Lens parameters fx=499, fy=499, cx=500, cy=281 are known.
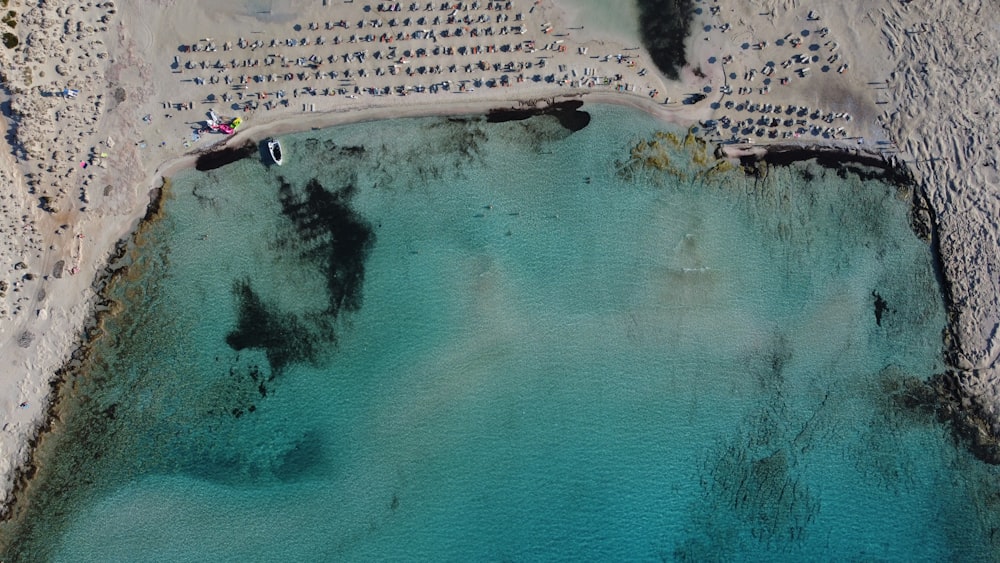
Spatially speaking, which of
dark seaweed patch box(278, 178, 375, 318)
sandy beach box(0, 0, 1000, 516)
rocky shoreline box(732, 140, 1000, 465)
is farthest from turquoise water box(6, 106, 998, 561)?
sandy beach box(0, 0, 1000, 516)

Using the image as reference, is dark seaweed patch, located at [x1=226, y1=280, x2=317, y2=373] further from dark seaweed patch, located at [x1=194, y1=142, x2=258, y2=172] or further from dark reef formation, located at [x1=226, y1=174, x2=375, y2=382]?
dark seaweed patch, located at [x1=194, y1=142, x2=258, y2=172]

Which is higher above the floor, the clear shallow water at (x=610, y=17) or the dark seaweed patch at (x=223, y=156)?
the clear shallow water at (x=610, y=17)

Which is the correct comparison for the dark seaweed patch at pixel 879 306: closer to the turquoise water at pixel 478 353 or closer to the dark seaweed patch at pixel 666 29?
the turquoise water at pixel 478 353

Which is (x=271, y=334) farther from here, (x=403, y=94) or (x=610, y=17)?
(x=610, y=17)

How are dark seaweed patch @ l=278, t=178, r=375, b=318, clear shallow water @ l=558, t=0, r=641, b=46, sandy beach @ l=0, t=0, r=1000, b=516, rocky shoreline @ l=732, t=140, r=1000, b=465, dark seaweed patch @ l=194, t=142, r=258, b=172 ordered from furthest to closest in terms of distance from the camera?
rocky shoreline @ l=732, t=140, r=1000, b=465, clear shallow water @ l=558, t=0, r=641, b=46, dark seaweed patch @ l=278, t=178, r=375, b=318, dark seaweed patch @ l=194, t=142, r=258, b=172, sandy beach @ l=0, t=0, r=1000, b=516

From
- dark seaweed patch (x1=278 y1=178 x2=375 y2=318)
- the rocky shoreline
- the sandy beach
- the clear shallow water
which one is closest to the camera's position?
the sandy beach

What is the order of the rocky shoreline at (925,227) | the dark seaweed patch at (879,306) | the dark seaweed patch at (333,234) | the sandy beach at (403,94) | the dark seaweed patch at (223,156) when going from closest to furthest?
the sandy beach at (403,94), the dark seaweed patch at (223,156), the dark seaweed patch at (333,234), the rocky shoreline at (925,227), the dark seaweed patch at (879,306)

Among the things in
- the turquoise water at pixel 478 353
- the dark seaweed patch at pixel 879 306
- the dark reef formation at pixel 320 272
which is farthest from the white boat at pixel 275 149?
the dark seaweed patch at pixel 879 306
